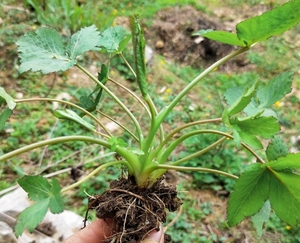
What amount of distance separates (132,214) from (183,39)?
7.77ft

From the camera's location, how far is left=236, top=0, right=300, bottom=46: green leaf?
74 centimetres

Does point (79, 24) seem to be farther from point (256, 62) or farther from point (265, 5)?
point (265, 5)

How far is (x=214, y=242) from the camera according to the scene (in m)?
1.60

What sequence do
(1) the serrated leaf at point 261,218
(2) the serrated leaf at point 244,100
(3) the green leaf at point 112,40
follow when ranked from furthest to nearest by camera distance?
(3) the green leaf at point 112,40
(1) the serrated leaf at point 261,218
(2) the serrated leaf at point 244,100

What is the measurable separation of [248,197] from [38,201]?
460 mm

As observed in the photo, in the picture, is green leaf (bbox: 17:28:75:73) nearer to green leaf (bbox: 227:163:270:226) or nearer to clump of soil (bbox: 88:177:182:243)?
clump of soil (bbox: 88:177:182:243)

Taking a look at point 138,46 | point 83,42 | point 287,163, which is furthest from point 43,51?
point 287,163

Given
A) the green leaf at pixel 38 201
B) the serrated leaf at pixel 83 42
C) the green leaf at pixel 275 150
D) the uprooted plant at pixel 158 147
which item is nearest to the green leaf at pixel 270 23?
the uprooted plant at pixel 158 147

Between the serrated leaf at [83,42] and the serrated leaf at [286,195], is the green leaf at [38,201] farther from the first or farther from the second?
the serrated leaf at [286,195]

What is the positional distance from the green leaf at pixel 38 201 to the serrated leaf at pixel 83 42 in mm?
324

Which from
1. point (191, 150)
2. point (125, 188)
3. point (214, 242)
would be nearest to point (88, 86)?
point (191, 150)

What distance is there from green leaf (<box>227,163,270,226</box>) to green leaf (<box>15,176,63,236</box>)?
362 mm

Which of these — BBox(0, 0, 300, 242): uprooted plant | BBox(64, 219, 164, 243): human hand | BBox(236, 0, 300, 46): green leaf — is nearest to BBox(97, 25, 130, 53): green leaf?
BBox(0, 0, 300, 242): uprooted plant

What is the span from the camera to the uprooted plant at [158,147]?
738 millimetres
